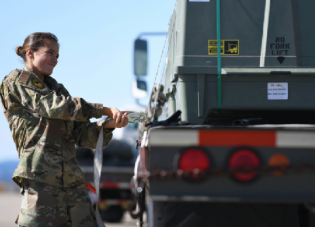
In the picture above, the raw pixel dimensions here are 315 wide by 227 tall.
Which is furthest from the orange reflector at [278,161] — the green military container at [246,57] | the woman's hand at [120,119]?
the woman's hand at [120,119]

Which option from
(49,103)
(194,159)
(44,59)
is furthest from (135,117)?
(194,159)

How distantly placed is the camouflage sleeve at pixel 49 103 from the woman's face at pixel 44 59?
0.53 ft

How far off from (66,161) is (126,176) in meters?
5.20

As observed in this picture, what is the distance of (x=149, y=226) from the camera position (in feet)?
5.87

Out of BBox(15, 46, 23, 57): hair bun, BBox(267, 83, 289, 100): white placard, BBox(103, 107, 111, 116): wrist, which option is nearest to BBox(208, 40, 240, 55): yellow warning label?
BBox(267, 83, 289, 100): white placard

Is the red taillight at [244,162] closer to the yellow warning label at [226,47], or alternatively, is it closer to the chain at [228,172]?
the chain at [228,172]

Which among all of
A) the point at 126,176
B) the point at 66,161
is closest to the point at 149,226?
the point at 66,161

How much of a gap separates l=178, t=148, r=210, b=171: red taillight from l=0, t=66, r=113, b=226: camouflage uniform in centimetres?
89

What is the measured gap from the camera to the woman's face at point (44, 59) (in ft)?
8.11

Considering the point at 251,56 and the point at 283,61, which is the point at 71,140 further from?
the point at 283,61

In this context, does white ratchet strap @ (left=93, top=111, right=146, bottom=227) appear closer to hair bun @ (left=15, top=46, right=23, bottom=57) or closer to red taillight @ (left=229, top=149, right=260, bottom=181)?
hair bun @ (left=15, top=46, right=23, bottom=57)

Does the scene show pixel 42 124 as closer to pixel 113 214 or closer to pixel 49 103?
pixel 49 103

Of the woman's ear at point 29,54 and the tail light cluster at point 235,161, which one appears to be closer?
the tail light cluster at point 235,161

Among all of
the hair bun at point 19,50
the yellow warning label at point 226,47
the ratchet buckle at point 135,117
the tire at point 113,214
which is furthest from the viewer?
the tire at point 113,214
